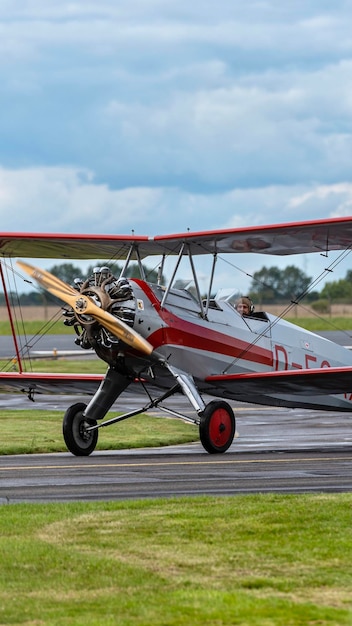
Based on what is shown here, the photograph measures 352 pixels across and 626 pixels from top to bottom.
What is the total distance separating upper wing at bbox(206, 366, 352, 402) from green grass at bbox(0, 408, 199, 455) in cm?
142

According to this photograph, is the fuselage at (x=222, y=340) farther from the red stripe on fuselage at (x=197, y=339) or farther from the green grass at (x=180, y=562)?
the green grass at (x=180, y=562)

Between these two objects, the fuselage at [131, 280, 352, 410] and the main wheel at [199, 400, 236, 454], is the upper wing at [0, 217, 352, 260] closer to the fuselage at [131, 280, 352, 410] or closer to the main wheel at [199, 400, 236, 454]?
the fuselage at [131, 280, 352, 410]

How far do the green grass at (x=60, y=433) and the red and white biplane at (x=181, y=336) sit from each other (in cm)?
69

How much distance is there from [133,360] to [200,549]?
8623 mm

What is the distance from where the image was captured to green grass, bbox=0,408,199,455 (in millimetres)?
17953

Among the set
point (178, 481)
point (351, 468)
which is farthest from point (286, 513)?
point (351, 468)

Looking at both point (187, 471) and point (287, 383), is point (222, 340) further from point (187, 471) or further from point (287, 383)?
point (187, 471)

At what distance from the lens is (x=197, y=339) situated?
18.0 m

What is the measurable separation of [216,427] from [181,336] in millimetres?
1574

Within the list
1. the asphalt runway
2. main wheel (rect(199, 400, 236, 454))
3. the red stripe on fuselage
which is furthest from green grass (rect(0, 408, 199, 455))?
main wheel (rect(199, 400, 236, 454))

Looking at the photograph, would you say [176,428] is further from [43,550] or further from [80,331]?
[43,550]

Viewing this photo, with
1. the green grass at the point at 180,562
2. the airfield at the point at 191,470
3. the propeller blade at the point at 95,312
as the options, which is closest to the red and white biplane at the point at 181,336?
the propeller blade at the point at 95,312

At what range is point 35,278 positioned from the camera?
680 inches

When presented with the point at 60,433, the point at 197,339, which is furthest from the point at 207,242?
the point at 60,433
